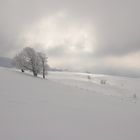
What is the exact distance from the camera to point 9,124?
5.58 metres

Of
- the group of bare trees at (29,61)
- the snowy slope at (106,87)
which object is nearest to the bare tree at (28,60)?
the group of bare trees at (29,61)

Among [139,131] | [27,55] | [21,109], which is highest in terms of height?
[27,55]

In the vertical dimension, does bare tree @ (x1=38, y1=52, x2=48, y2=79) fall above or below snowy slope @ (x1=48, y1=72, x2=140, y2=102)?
above

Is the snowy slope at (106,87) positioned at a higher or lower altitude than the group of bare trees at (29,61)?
lower

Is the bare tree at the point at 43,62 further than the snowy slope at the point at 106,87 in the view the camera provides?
Yes

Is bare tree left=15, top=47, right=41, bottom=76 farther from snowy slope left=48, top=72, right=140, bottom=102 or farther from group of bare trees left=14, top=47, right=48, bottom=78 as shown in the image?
snowy slope left=48, top=72, right=140, bottom=102

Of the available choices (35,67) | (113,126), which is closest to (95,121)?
(113,126)

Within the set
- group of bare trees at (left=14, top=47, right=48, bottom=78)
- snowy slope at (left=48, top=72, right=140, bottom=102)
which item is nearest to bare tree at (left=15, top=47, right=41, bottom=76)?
group of bare trees at (left=14, top=47, right=48, bottom=78)

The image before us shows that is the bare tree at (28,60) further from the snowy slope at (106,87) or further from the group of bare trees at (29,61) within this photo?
the snowy slope at (106,87)

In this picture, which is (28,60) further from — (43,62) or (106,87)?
(106,87)

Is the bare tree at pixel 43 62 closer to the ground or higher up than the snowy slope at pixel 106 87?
higher up

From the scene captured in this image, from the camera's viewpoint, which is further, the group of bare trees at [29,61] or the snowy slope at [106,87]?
the group of bare trees at [29,61]

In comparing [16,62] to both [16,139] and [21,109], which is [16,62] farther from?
[16,139]

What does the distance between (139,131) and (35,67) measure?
99.1 ft
